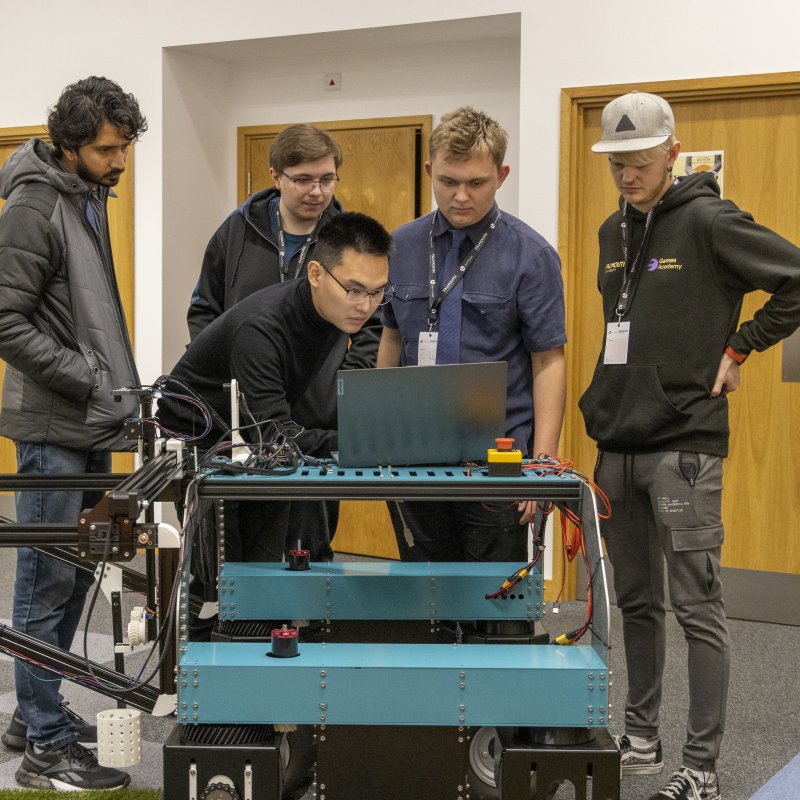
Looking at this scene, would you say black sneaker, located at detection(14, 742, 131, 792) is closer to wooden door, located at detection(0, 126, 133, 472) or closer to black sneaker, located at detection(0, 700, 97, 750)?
black sneaker, located at detection(0, 700, 97, 750)

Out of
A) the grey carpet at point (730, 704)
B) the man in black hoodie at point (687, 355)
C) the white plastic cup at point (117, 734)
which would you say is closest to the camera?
the white plastic cup at point (117, 734)

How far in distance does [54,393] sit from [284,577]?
0.71 meters

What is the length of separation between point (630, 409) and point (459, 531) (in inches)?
18.5

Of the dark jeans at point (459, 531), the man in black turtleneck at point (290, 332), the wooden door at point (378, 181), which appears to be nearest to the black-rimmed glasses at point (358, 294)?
the man in black turtleneck at point (290, 332)

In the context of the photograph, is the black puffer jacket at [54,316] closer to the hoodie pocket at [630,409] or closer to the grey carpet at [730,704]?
the grey carpet at [730,704]

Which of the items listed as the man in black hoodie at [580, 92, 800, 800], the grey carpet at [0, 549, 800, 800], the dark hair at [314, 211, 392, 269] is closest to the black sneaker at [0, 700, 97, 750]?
the grey carpet at [0, 549, 800, 800]

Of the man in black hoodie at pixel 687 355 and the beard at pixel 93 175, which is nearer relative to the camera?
the man in black hoodie at pixel 687 355


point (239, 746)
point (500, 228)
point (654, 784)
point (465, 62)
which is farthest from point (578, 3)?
point (239, 746)

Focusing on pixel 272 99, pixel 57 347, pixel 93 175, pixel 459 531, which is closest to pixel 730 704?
pixel 459 531

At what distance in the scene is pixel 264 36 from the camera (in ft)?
13.9

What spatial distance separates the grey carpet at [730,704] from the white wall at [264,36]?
1505 millimetres

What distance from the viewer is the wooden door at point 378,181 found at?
4.49 m

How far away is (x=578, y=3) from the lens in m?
3.76

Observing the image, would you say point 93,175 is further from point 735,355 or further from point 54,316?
point 735,355
